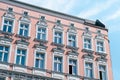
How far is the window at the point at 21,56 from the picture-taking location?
90.7 feet

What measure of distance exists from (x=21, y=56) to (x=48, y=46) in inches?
134

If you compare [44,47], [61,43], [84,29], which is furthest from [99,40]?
[44,47]

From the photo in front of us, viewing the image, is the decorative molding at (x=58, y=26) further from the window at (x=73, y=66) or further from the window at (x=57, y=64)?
the window at (x=73, y=66)

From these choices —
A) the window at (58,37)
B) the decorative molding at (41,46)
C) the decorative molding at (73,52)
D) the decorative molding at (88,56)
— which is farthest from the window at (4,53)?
the decorative molding at (88,56)

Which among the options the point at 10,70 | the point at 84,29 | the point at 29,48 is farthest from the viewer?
the point at 84,29

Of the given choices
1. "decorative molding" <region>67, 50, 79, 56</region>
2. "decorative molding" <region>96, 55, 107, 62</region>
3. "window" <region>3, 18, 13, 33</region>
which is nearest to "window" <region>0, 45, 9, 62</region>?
"window" <region>3, 18, 13, 33</region>

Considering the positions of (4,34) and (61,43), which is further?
(61,43)

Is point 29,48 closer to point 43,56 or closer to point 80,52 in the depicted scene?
point 43,56

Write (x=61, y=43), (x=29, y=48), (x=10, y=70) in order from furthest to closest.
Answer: (x=61, y=43), (x=29, y=48), (x=10, y=70)

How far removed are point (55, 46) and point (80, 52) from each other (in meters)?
3.16

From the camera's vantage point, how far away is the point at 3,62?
2647 centimetres

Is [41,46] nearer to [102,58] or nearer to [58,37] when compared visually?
[58,37]

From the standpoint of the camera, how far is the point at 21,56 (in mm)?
27984

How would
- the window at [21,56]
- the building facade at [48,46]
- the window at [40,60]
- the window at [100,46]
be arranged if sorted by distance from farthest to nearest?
the window at [100,46]
the window at [40,60]
the window at [21,56]
the building facade at [48,46]
